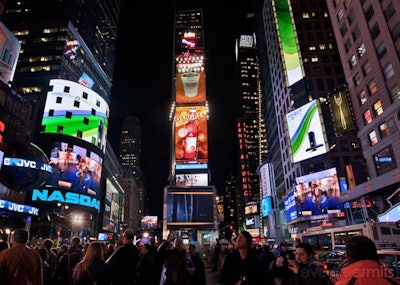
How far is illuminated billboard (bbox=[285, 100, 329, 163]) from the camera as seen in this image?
42.0m

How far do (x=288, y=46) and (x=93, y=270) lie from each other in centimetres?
5442

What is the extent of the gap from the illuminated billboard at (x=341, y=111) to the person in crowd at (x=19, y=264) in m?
35.1

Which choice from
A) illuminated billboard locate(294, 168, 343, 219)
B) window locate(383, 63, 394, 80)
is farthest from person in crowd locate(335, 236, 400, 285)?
illuminated billboard locate(294, 168, 343, 219)

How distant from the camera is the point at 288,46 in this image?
51.6 meters

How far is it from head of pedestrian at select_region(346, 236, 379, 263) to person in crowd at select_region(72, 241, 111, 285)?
4254mm

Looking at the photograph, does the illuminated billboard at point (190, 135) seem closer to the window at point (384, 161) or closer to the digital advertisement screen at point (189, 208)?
the digital advertisement screen at point (189, 208)

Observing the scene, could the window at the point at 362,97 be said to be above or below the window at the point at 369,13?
below

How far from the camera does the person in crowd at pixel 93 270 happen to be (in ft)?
16.3

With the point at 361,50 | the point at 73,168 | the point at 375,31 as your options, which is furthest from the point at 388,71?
the point at 73,168

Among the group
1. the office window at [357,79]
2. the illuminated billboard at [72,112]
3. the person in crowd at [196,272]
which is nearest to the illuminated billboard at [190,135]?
the illuminated billboard at [72,112]

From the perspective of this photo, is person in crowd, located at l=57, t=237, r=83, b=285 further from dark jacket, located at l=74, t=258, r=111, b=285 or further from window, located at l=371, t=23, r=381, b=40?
window, located at l=371, t=23, r=381, b=40

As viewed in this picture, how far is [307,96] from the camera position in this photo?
193ft

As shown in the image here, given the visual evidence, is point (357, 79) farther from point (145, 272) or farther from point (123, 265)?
point (123, 265)

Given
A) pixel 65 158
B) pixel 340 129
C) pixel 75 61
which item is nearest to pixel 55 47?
pixel 75 61
